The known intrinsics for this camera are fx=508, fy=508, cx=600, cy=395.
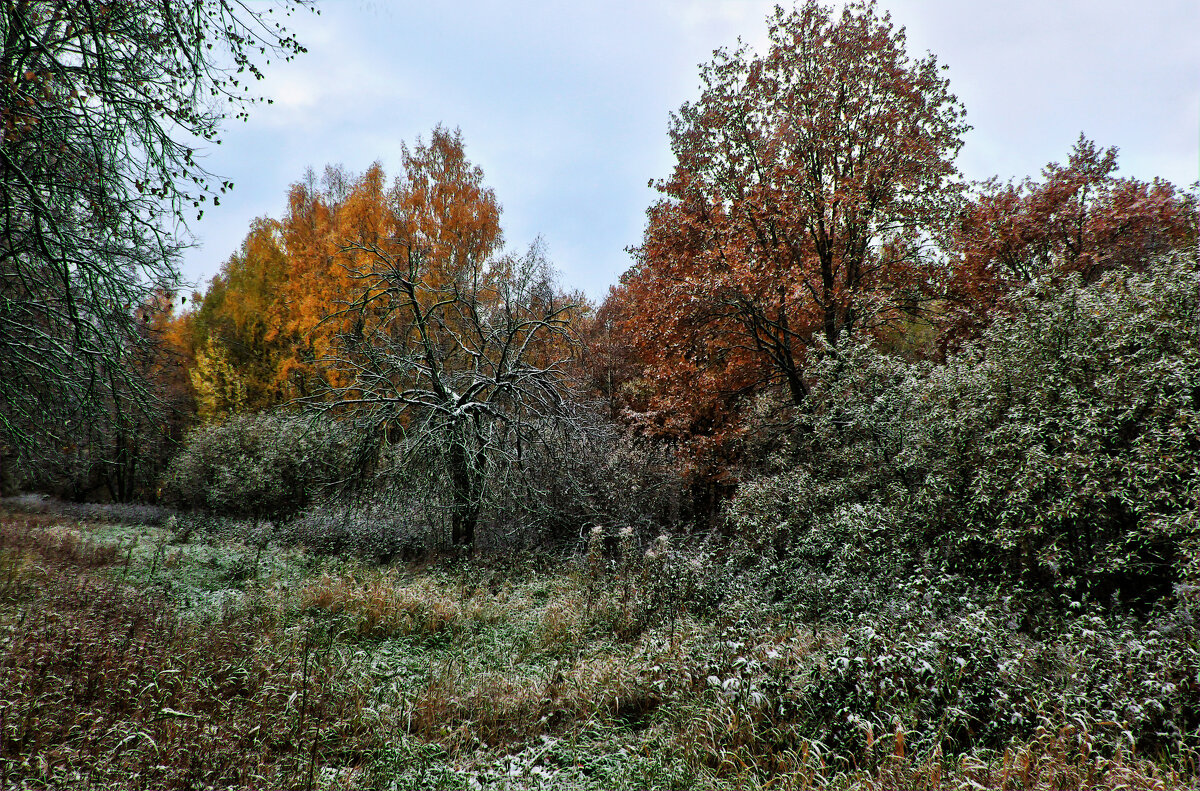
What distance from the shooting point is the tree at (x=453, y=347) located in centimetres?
886

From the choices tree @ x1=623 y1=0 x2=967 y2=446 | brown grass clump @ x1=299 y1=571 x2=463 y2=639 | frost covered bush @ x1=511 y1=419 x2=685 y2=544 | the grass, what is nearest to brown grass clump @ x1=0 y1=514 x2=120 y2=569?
the grass

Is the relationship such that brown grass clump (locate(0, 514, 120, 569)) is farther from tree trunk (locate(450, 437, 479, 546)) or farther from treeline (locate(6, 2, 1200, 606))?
tree trunk (locate(450, 437, 479, 546))

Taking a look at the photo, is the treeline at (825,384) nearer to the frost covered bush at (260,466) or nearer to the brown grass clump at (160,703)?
the frost covered bush at (260,466)

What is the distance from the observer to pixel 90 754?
2.96 meters

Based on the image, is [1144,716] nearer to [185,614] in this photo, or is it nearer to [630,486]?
[630,486]

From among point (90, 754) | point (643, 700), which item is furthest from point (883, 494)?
point (90, 754)

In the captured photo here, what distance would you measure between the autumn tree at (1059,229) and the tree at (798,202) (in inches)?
34.8

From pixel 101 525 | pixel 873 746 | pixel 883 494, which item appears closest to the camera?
pixel 873 746

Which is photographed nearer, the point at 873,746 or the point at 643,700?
the point at 873,746

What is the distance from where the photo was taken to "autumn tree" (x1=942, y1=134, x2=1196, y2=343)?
341 inches

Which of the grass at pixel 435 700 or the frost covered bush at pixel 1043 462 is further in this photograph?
the frost covered bush at pixel 1043 462

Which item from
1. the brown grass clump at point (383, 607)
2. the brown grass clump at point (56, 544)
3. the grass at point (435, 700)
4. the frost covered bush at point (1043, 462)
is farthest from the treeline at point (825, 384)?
the brown grass clump at point (383, 607)

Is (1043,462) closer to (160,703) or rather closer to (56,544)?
(160,703)

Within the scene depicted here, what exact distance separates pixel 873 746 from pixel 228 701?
4455 millimetres
